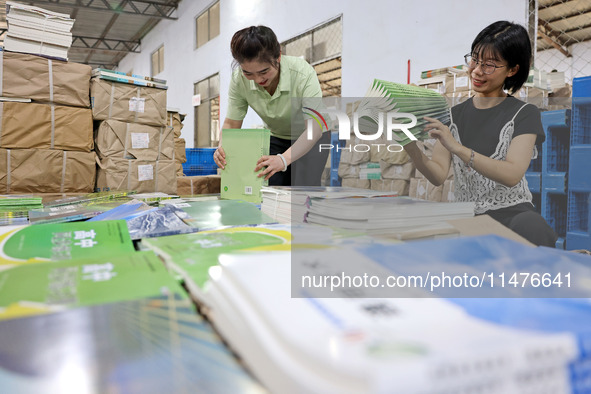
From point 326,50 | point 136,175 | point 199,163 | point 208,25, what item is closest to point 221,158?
point 136,175

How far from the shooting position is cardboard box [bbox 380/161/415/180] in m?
3.23

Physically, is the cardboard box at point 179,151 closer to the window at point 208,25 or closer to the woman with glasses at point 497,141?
the woman with glasses at point 497,141

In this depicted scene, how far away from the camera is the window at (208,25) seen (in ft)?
24.9

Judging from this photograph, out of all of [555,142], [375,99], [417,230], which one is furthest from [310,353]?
[555,142]

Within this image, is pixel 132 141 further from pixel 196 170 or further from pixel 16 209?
pixel 196 170

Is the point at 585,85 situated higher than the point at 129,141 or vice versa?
the point at 585,85

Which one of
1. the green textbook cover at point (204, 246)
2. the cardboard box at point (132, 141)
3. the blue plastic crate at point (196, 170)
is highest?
the cardboard box at point (132, 141)

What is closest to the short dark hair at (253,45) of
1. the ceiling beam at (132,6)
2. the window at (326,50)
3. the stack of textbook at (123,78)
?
the stack of textbook at (123,78)

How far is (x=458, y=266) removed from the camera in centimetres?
47

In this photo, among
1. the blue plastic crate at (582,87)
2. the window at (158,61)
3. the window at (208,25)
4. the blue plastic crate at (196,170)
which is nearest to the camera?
the blue plastic crate at (582,87)

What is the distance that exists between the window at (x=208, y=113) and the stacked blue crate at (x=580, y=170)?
256 inches

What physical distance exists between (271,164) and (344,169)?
213cm

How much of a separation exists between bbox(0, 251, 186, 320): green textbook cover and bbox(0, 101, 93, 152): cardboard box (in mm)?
A: 2217

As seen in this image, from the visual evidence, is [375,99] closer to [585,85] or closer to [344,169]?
[585,85]
